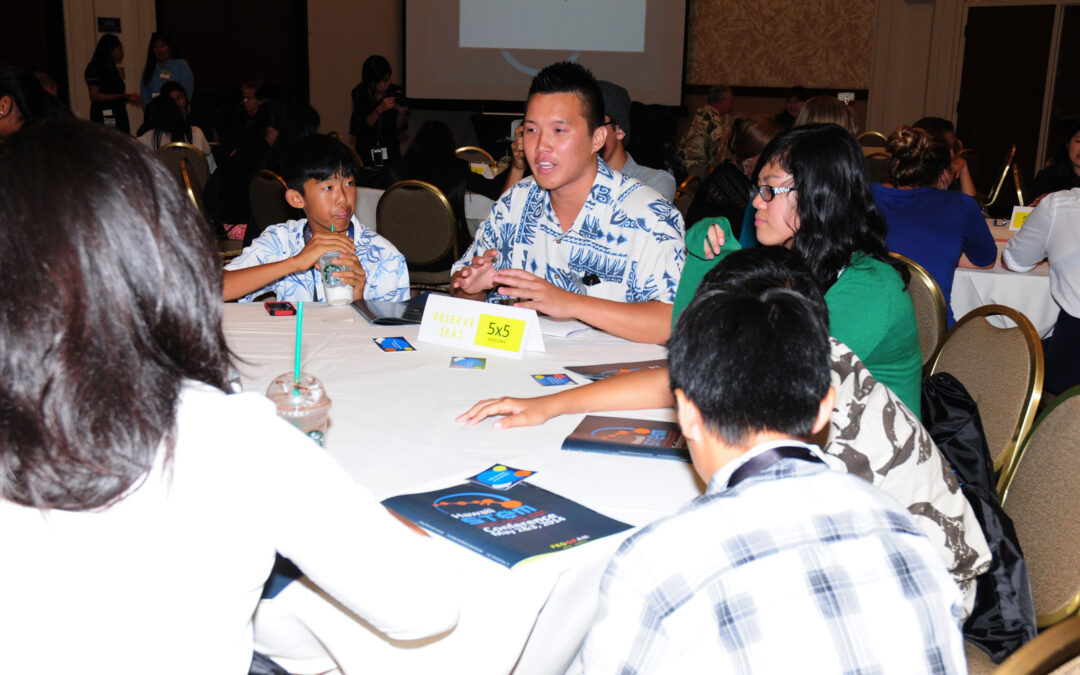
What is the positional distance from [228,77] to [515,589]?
33.3 ft

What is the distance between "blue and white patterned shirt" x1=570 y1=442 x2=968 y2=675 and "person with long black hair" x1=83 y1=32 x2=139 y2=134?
28.7ft

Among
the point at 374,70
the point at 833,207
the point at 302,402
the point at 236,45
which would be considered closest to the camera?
the point at 302,402

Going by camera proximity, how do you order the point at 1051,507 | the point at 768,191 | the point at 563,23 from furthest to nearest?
the point at 563,23 → the point at 768,191 → the point at 1051,507

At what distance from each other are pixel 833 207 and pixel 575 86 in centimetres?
100

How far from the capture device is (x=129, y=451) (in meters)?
0.78

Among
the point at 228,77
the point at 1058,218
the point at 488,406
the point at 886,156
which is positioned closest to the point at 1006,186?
the point at 886,156

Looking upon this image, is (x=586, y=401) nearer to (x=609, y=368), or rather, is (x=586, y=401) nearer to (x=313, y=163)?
(x=609, y=368)

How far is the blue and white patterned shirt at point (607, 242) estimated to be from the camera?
254cm

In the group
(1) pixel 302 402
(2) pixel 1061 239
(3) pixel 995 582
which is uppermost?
(2) pixel 1061 239

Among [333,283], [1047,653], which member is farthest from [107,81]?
[1047,653]

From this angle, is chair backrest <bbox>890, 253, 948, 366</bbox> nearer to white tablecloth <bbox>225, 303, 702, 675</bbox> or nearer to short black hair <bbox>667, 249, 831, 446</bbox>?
white tablecloth <bbox>225, 303, 702, 675</bbox>

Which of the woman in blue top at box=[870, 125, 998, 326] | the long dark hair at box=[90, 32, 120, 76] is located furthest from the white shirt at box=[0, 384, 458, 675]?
the long dark hair at box=[90, 32, 120, 76]

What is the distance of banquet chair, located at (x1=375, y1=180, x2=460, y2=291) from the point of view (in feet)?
15.1

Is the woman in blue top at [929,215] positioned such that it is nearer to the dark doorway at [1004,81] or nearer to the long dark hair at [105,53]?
the dark doorway at [1004,81]
